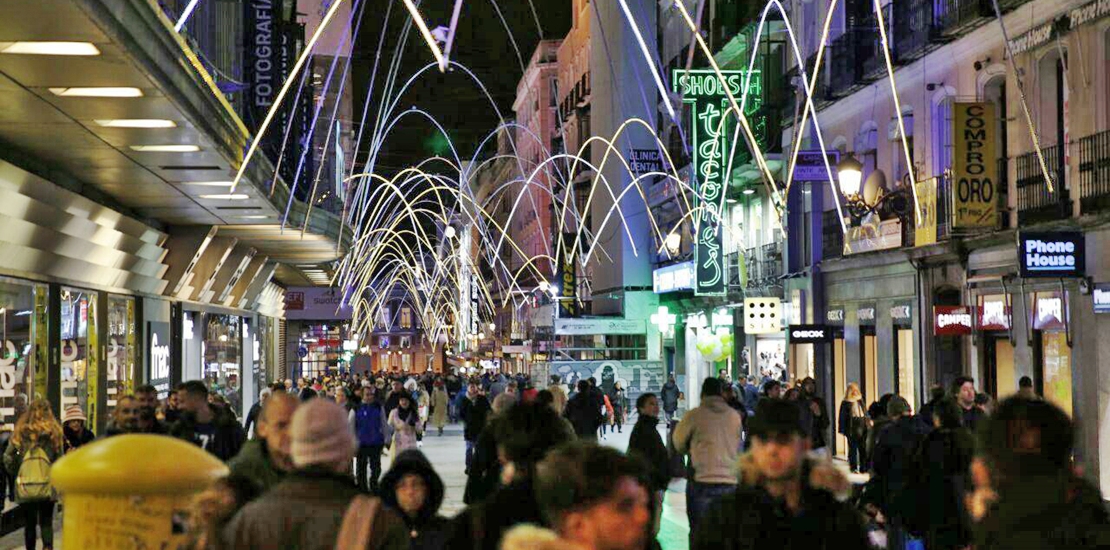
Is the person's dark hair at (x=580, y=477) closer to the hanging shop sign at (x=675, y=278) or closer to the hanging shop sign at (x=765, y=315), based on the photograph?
the hanging shop sign at (x=765, y=315)

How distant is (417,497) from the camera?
8195 mm

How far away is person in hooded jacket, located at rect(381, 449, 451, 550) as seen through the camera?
820 cm

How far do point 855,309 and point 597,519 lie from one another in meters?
30.0

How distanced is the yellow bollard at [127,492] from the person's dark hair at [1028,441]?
2841 millimetres

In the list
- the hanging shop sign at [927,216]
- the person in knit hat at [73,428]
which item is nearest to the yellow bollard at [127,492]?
the person in knit hat at [73,428]

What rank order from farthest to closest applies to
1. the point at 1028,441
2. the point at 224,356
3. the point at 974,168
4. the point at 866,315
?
the point at 224,356
the point at 866,315
the point at 974,168
the point at 1028,441

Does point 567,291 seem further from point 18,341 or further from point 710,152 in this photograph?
point 18,341

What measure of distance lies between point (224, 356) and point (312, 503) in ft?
119

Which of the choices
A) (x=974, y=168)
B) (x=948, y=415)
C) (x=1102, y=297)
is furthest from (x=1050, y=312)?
(x=948, y=415)

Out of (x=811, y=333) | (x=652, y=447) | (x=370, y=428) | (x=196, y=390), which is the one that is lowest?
(x=370, y=428)

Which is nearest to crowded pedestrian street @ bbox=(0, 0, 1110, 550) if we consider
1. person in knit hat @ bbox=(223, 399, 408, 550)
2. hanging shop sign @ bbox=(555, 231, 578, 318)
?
person in knit hat @ bbox=(223, 399, 408, 550)

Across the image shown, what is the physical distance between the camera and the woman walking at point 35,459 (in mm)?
14922

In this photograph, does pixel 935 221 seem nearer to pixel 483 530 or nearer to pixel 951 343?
pixel 951 343

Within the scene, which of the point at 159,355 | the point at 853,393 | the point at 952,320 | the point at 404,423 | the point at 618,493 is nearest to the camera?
the point at 618,493
